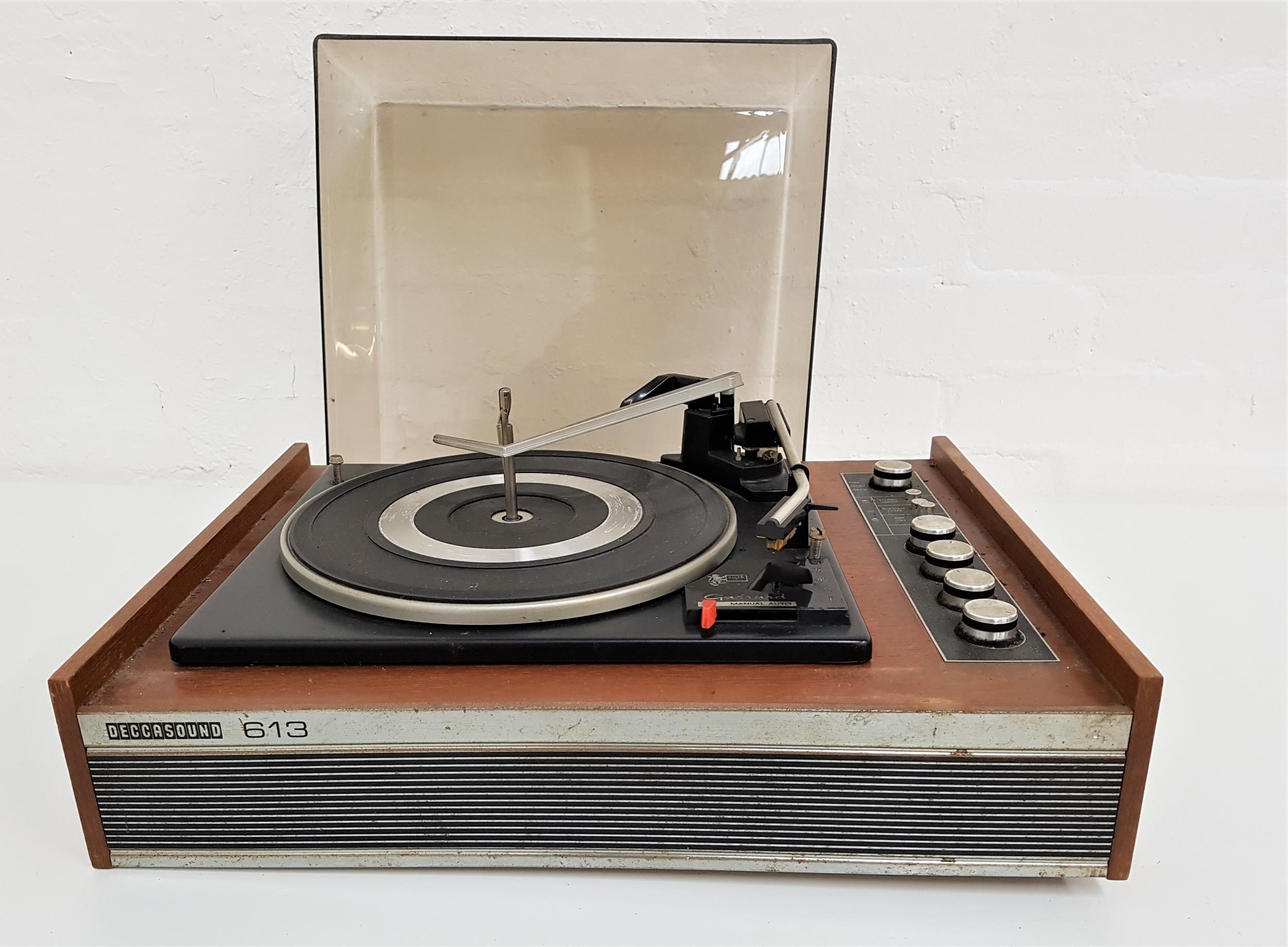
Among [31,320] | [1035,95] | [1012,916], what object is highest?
[1035,95]

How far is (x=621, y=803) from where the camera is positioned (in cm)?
92

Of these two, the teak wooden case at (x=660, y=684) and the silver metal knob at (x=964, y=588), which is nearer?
the teak wooden case at (x=660, y=684)

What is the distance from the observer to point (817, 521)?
4.07 ft

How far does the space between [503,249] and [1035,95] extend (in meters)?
0.96

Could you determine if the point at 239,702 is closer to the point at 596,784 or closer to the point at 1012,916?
the point at 596,784

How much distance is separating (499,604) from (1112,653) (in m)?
0.51

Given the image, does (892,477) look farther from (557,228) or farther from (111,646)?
(111,646)

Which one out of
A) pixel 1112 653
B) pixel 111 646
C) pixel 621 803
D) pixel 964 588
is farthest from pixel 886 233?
pixel 111 646

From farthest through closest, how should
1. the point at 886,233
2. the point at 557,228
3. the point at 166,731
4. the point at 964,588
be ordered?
the point at 886,233 → the point at 557,228 → the point at 964,588 → the point at 166,731

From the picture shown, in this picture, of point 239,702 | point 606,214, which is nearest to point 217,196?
point 606,214

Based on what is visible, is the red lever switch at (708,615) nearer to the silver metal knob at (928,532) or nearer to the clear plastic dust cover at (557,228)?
the silver metal knob at (928,532)

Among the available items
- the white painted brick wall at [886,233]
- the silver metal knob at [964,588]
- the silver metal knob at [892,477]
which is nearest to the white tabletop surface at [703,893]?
the silver metal knob at [964,588]

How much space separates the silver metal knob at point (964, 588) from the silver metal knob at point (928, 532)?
11cm

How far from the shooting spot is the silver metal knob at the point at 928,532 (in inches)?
46.9
